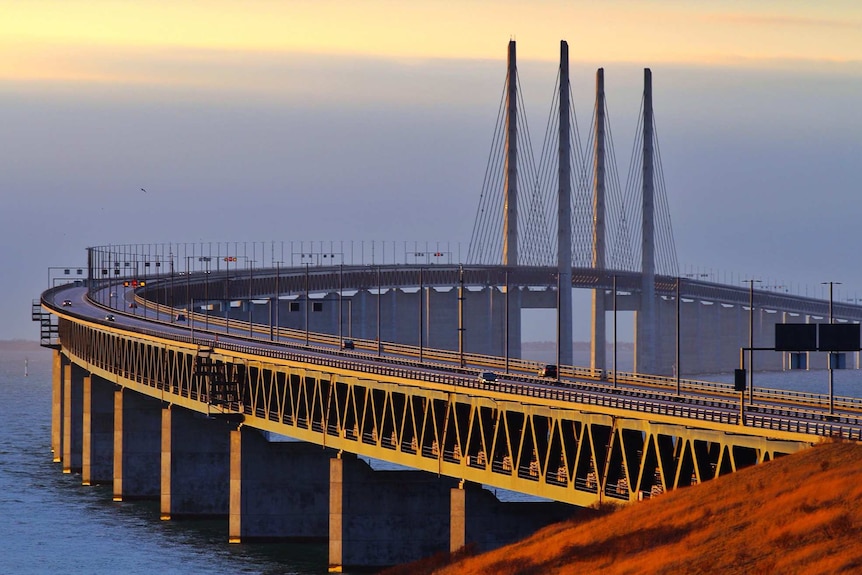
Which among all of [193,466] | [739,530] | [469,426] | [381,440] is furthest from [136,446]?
[739,530]

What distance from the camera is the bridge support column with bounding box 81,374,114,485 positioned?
430ft

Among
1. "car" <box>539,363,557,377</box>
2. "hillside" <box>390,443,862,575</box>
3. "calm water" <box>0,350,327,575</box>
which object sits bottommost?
"calm water" <box>0,350,327,575</box>

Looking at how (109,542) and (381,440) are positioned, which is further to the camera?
(109,542)

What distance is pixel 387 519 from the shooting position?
85.2 m

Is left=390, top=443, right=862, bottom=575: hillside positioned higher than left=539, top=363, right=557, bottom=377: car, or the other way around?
left=539, top=363, right=557, bottom=377: car

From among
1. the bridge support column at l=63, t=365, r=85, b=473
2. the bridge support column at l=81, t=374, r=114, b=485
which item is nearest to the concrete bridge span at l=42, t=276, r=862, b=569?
the bridge support column at l=81, t=374, r=114, b=485

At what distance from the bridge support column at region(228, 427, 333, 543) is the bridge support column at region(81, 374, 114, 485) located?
116 feet

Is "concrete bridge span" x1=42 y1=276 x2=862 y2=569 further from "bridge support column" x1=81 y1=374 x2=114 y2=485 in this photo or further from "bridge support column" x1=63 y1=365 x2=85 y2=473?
"bridge support column" x1=63 y1=365 x2=85 y2=473

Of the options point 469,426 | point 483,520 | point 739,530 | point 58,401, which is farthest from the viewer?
point 58,401

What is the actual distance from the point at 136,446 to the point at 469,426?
54.9m

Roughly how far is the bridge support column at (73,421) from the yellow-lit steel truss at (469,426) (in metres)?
26.6

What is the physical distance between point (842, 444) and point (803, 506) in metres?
5.61

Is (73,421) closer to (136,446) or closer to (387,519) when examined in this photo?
(136,446)

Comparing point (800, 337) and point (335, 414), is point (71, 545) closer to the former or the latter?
point (335, 414)
